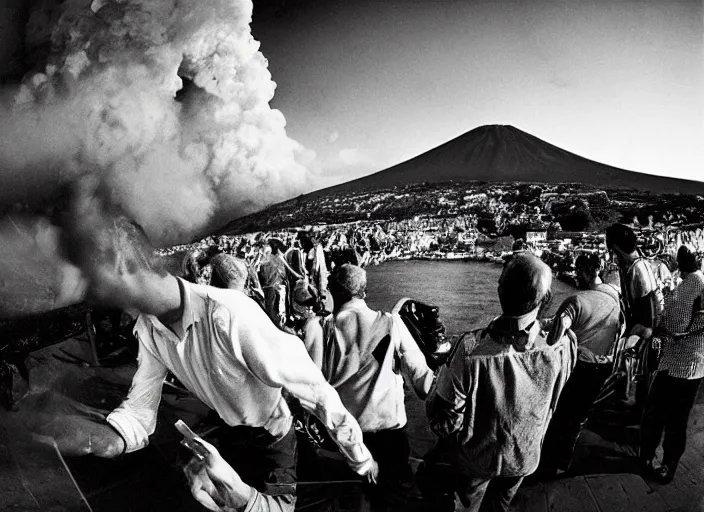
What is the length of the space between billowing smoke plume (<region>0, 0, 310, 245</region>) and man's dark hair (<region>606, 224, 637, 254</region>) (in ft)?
6.43

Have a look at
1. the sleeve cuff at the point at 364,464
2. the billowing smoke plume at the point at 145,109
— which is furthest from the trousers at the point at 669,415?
the billowing smoke plume at the point at 145,109

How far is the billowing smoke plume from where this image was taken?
2691 mm

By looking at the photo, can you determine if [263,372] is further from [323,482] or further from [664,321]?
[664,321]

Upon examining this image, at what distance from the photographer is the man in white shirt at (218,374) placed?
2711 mm

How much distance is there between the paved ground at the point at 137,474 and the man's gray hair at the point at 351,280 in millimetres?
768

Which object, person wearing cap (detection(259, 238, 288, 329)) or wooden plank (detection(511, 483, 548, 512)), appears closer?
person wearing cap (detection(259, 238, 288, 329))

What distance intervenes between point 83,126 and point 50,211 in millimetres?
424

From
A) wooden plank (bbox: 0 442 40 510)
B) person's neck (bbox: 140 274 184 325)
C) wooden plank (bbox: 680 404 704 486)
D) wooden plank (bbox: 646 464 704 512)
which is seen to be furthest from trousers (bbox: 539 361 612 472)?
wooden plank (bbox: 0 442 40 510)

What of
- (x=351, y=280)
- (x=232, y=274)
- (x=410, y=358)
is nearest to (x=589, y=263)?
(x=410, y=358)

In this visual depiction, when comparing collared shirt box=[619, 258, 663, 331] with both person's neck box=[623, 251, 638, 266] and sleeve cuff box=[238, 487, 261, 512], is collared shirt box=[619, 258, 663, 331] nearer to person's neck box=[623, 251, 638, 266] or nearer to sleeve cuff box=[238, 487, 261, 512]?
person's neck box=[623, 251, 638, 266]

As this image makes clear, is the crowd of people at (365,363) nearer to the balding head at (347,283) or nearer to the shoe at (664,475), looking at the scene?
the balding head at (347,283)

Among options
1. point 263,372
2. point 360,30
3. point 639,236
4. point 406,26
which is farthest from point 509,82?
point 263,372

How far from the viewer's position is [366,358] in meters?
3.00

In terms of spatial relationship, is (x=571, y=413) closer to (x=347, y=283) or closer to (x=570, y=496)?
(x=570, y=496)
